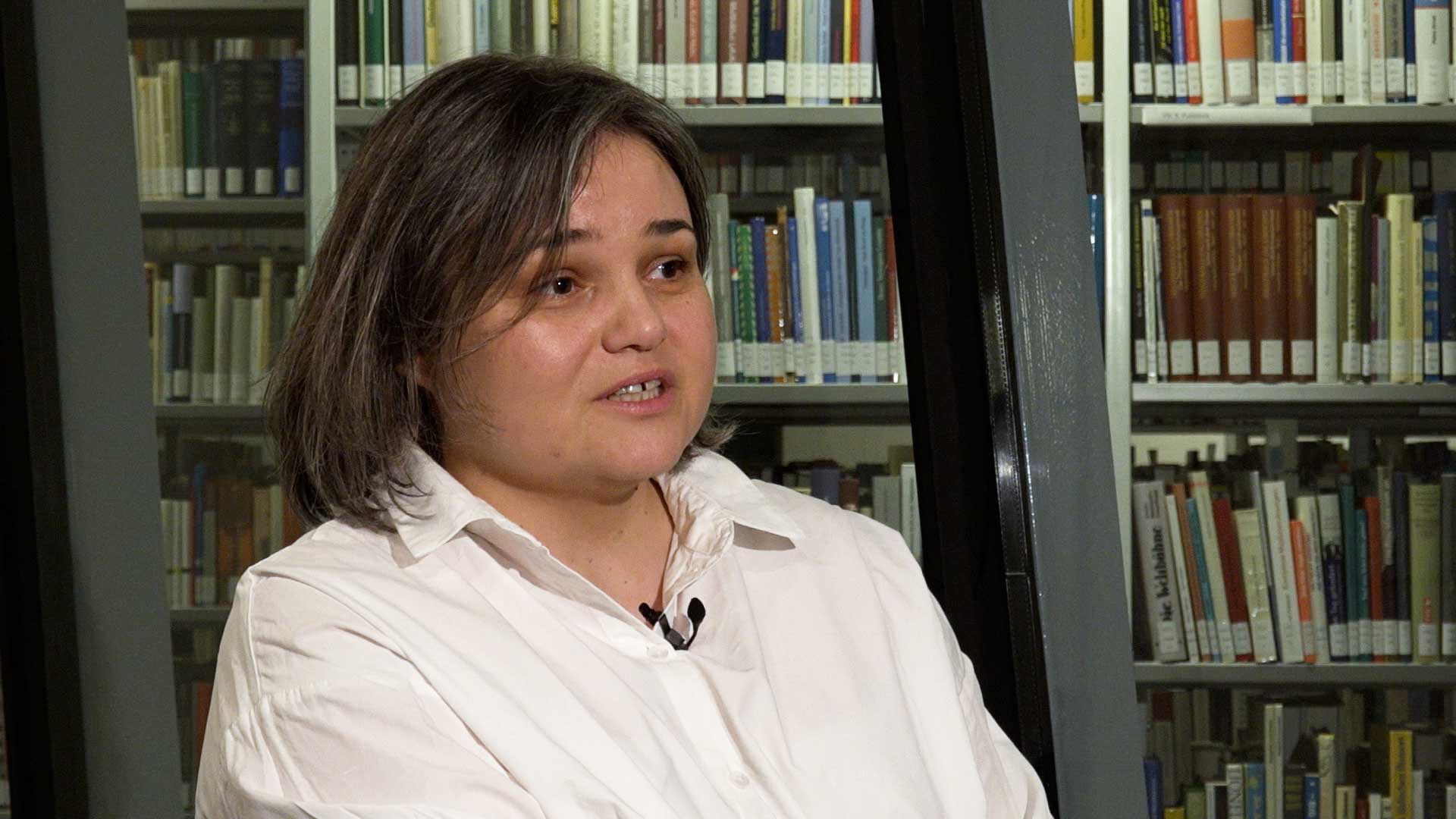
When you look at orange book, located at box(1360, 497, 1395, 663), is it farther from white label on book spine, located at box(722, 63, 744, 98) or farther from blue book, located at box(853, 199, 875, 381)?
white label on book spine, located at box(722, 63, 744, 98)

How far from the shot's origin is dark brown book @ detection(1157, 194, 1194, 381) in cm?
Result: 219

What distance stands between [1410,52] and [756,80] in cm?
108

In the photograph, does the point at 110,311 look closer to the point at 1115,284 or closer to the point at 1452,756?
the point at 1115,284

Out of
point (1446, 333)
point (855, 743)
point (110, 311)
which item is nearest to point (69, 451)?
point (110, 311)

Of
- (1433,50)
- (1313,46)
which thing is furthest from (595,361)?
(1433,50)

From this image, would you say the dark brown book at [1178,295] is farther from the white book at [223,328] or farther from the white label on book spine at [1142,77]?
the white book at [223,328]

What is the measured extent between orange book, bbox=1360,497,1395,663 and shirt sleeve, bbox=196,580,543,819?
1.80 meters

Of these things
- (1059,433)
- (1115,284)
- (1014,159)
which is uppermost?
(1014,159)

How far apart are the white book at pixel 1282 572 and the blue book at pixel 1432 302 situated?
30cm

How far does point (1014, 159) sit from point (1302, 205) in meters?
1.03

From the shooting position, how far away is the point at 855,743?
963 mm

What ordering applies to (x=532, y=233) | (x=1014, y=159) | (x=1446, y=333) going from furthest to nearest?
(x=1446, y=333) → (x=1014, y=159) → (x=532, y=233)

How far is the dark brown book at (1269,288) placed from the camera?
2.18 m

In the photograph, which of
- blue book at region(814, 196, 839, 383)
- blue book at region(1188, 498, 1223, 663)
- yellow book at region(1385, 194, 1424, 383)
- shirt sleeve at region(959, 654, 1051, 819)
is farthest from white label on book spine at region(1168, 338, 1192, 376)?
shirt sleeve at region(959, 654, 1051, 819)
